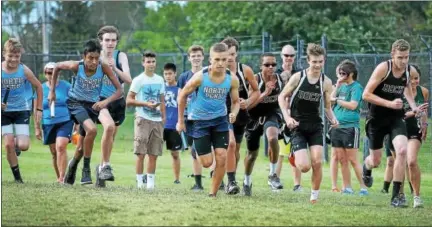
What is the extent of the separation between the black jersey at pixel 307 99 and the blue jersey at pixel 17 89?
467 cm

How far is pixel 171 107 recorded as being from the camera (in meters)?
20.7

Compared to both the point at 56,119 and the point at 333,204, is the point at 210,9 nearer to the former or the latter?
the point at 56,119

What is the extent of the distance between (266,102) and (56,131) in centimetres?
427

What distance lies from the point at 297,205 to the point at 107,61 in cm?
442

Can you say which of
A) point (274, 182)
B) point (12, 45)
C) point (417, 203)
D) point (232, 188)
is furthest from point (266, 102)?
point (12, 45)

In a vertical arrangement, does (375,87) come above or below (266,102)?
above

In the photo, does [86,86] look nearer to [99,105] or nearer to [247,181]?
[99,105]

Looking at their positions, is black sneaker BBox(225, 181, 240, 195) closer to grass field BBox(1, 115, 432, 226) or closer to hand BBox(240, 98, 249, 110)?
grass field BBox(1, 115, 432, 226)

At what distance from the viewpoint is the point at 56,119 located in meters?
→ 20.0

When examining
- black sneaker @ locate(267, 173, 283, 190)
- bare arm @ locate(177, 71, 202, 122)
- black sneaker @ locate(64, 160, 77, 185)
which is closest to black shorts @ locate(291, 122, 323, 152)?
bare arm @ locate(177, 71, 202, 122)

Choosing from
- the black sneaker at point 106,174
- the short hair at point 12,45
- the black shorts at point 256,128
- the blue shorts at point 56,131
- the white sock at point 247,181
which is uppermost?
the short hair at point 12,45

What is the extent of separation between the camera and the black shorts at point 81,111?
55.5ft

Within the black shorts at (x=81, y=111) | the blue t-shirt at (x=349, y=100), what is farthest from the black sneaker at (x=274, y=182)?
the black shorts at (x=81, y=111)

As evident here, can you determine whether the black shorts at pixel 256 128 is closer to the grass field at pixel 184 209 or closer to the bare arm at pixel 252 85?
the grass field at pixel 184 209
